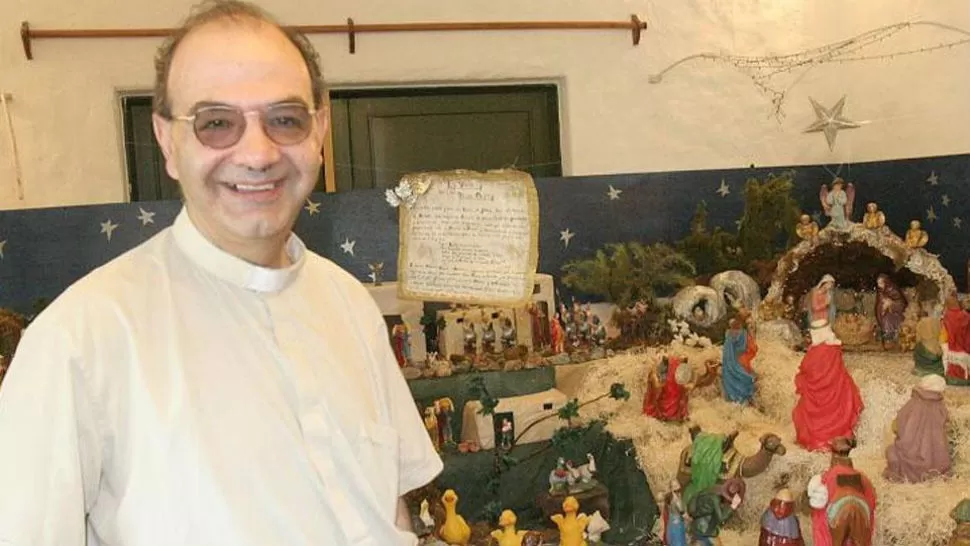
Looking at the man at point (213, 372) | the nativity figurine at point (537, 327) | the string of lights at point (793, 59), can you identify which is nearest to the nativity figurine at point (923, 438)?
the nativity figurine at point (537, 327)

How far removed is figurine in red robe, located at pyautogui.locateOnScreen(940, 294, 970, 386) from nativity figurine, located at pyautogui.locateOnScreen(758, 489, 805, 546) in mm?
1045

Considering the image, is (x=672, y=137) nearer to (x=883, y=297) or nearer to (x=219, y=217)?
(x=883, y=297)

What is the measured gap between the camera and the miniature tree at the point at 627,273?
3.23 meters

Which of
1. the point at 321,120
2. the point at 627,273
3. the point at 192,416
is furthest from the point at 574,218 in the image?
the point at 192,416

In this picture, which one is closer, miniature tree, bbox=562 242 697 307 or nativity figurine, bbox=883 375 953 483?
nativity figurine, bbox=883 375 953 483

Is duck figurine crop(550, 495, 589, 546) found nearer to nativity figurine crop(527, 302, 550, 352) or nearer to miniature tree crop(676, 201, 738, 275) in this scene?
nativity figurine crop(527, 302, 550, 352)

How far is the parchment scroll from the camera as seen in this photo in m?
3.07

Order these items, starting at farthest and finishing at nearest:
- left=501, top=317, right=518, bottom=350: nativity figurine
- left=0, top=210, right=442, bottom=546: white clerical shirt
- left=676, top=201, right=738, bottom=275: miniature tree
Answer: left=676, top=201, right=738, bottom=275: miniature tree → left=501, top=317, right=518, bottom=350: nativity figurine → left=0, top=210, right=442, bottom=546: white clerical shirt

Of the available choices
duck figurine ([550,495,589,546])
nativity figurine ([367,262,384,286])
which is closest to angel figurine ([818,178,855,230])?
duck figurine ([550,495,589,546])

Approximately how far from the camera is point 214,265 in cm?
130

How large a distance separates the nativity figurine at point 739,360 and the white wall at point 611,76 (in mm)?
702

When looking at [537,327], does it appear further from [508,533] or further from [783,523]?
[783,523]

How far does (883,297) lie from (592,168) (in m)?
1.18

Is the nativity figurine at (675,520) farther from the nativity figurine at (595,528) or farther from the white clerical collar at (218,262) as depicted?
the white clerical collar at (218,262)
